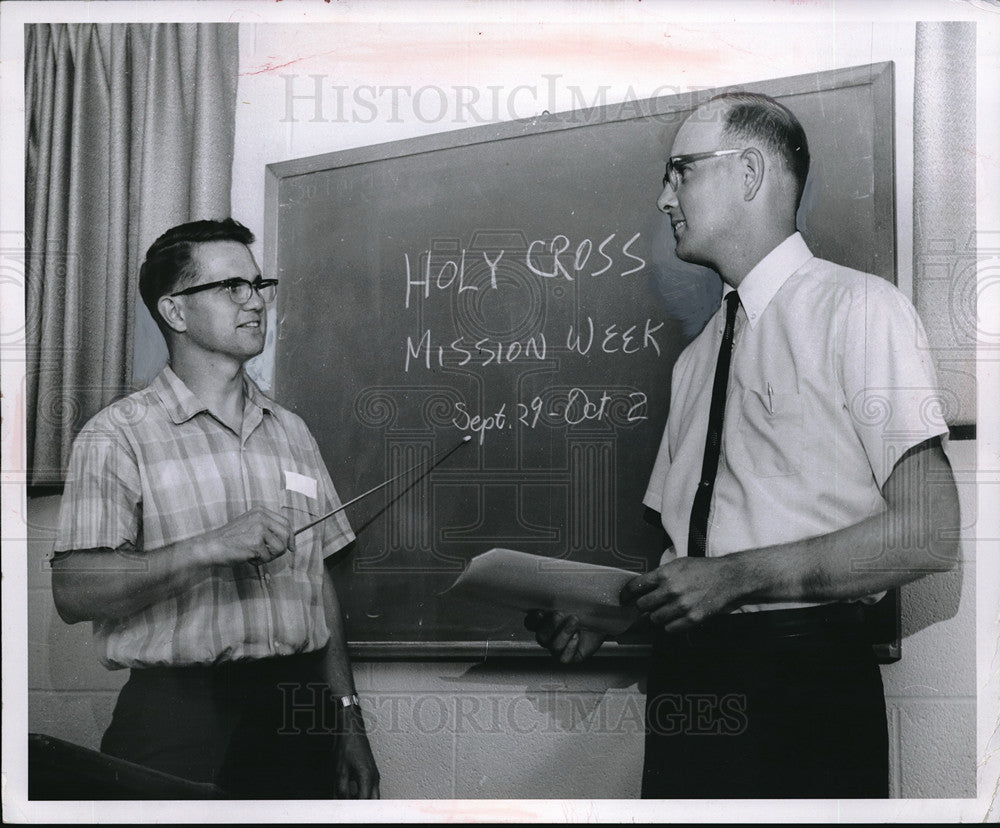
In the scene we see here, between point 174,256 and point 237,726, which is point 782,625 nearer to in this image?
point 237,726

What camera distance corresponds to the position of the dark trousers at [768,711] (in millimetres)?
2648

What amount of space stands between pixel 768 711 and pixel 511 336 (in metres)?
1.04

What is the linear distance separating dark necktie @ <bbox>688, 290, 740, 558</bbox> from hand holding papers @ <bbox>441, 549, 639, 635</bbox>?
0.18m

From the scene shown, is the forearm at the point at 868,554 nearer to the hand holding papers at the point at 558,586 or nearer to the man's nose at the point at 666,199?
the hand holding papers at the point at 558,586

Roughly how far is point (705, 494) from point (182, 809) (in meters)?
1.42

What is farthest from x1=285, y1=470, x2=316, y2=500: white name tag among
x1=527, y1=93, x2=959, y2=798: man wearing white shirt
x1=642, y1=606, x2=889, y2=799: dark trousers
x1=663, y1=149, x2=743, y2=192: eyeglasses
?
x1=663, y1=149, x2=743, y2=192: eyeglasses

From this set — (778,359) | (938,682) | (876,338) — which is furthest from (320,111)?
(938,682)

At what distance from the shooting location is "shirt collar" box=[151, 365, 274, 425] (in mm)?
2768

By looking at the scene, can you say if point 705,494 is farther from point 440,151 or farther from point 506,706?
point 440,151

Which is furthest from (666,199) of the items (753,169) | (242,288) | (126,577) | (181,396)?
(126,577)

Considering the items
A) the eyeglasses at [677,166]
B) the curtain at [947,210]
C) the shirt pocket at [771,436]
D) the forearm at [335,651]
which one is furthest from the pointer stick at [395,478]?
the curtain at [947,210]

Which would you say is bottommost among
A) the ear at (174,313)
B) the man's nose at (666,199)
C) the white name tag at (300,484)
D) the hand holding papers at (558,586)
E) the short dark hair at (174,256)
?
the hand holding papers at (558,586)

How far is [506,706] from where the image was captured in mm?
2768

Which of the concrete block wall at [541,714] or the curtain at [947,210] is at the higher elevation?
the curtain at [947,210]
